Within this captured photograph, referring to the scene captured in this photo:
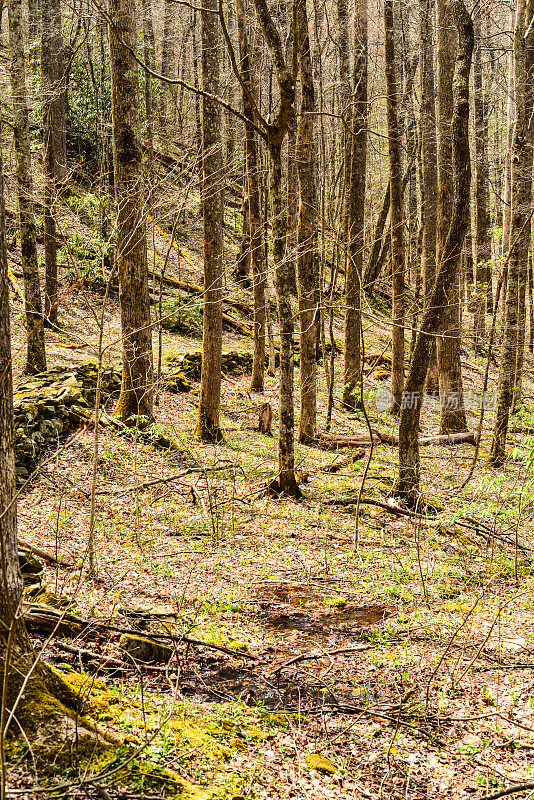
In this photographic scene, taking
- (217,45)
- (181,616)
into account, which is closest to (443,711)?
(181,616)

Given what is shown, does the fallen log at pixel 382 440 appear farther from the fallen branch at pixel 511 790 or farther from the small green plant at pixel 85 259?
the fallen branch at pixel 511 790

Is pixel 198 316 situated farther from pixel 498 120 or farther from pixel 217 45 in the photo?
pixel 498 120

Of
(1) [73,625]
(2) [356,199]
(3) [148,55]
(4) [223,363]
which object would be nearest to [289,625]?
(1) [73,625]

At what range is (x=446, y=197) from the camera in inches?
497

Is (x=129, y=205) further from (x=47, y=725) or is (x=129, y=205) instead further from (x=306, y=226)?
(x=47, y=725)

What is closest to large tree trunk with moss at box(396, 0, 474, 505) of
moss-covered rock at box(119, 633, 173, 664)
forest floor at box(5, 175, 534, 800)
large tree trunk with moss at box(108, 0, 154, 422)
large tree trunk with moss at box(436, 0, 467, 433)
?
forest floor at box(5, 175, 534, 800)

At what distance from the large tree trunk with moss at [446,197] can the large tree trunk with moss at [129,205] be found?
6446 millimetres

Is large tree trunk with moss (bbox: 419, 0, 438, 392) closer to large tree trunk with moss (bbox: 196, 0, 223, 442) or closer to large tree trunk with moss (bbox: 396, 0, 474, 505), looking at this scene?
large tree trunk with moss (bbox: 196, 0, 223, 442)

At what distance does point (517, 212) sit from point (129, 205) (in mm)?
6679

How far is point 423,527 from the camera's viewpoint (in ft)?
26.6

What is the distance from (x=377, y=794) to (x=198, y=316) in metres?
15.1

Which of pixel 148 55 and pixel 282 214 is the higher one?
pixel 148 55

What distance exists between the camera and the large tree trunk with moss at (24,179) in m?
9.96

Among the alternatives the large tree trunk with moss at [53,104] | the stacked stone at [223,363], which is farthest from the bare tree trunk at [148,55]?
the stacked stone at [223,363]
